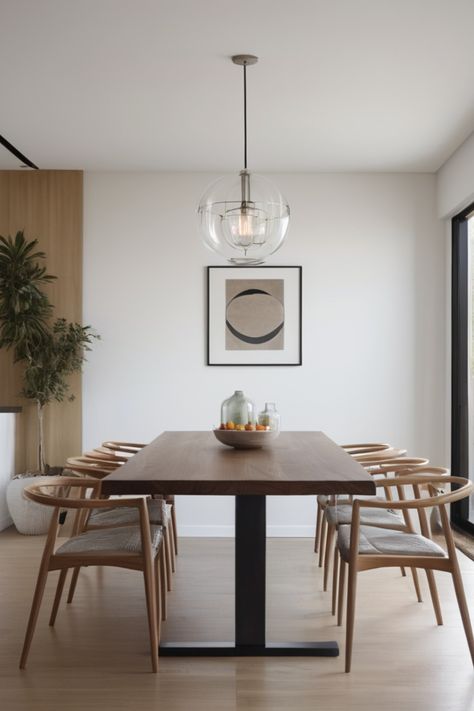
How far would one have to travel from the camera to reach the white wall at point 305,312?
5.91m

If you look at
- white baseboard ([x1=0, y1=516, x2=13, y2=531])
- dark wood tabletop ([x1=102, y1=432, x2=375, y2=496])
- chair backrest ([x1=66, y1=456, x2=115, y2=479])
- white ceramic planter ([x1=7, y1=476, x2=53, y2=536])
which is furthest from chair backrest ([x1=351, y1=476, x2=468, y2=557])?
white baseboard ([x1=0, y1=516, x2=13, y2=531])

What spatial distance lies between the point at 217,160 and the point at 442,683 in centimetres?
397

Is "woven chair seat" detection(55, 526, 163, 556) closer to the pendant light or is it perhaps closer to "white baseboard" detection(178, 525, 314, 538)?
the pendant light

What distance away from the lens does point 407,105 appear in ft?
14.6

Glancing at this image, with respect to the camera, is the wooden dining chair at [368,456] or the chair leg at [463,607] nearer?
the chair leg at [463,607]

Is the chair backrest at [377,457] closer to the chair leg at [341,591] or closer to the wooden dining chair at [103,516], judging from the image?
the chair leg at [341,591]

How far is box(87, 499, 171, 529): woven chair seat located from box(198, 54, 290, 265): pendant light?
1.36 m

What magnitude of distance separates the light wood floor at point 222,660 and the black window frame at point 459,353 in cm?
118

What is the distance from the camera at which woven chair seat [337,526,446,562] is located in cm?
310

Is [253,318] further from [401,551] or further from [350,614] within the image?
[350,614]

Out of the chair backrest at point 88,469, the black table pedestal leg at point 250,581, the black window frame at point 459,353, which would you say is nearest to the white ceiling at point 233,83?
the black window frame at point 459,353

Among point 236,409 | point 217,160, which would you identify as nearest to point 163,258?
point 217,160

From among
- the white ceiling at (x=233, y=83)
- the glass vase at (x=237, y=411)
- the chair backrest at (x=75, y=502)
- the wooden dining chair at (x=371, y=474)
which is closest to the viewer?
the chair backrest at (x=75, y=502)

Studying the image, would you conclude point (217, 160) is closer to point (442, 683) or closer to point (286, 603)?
point (286, 603)
